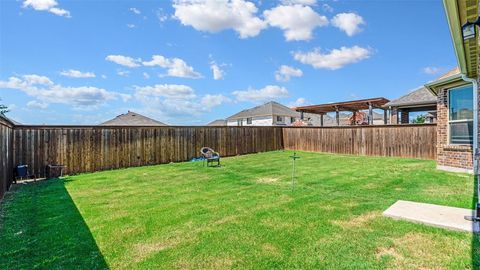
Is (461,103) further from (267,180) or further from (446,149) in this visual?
(267,180)

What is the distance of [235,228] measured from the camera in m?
4.22

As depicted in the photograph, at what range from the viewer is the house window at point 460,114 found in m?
8.30

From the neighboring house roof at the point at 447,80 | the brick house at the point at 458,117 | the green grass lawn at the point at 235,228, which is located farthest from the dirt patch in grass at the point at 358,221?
the neighboring house roof at the point at 447,80

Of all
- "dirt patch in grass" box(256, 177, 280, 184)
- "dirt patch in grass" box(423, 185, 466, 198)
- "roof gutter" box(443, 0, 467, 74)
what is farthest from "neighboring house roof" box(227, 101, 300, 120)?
"roof gutter" box(443, 0, 467, 74)

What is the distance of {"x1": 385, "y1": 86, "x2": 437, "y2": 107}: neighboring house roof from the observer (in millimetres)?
16356

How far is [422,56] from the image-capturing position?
17.4 m

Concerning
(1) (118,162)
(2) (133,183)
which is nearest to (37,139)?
(1) (118,162)

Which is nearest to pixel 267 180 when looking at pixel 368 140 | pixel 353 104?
pixel 368 140

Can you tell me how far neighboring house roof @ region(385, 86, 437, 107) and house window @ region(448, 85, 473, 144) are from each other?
8.50 m

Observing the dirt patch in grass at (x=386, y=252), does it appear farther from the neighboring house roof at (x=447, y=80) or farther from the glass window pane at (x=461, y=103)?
the glass window pane at (x=461, y=103)

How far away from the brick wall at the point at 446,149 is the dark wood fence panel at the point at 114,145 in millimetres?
10462

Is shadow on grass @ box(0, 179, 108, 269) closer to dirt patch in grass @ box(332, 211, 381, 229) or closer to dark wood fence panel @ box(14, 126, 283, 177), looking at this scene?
dirt patch in grass @ box(332, 211, 381, 229)

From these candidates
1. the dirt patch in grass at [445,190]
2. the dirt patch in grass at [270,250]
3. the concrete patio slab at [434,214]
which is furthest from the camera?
the dirt patch in grass at [445,190]

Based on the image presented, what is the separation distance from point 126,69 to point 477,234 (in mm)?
24467
